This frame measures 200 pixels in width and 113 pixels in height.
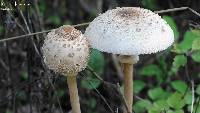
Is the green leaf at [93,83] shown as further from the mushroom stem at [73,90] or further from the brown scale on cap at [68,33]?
the brown scale on cap at [68,33]

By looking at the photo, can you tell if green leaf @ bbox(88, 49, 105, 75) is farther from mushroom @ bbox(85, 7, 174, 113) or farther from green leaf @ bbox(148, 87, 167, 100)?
mushroom @ bbox(85, 7, 174, 113)

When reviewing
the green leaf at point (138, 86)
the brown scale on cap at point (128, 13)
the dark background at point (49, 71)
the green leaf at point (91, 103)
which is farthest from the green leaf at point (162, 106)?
the green leaf at point (91, 103)

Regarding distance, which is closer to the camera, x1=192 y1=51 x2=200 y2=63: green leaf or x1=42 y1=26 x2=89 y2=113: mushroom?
x1=42 y1=26 x2=89 y2=113: mushroom

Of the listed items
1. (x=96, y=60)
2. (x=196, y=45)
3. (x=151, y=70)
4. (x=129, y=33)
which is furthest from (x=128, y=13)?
(x=151, y=70)

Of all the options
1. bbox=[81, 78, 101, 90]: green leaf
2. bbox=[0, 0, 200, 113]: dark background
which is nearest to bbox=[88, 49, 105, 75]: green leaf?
bbox=[0, 0, 200, 113]: dark background

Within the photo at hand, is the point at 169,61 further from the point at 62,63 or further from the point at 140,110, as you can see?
the point at 62,63

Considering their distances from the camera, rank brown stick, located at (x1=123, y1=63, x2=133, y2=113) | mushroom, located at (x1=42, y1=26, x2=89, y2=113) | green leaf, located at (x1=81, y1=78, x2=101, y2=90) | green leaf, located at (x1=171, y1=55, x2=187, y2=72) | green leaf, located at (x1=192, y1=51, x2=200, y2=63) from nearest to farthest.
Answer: mushroom, located at (x1=42, y1=26, x2=89, y2=113)
brown stick, located at (x1=123, y1=63, x2=133, y2=113)
green leaf, located at (x1=81, y1=78, x2=101, y2=90)
green leaf, located at (x1=171, y1=55, x2=187, y2=72)
green leaf, located at (x1=192, y1=51, x2=200, y2=63)

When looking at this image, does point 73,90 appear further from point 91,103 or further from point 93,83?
point 91,103
